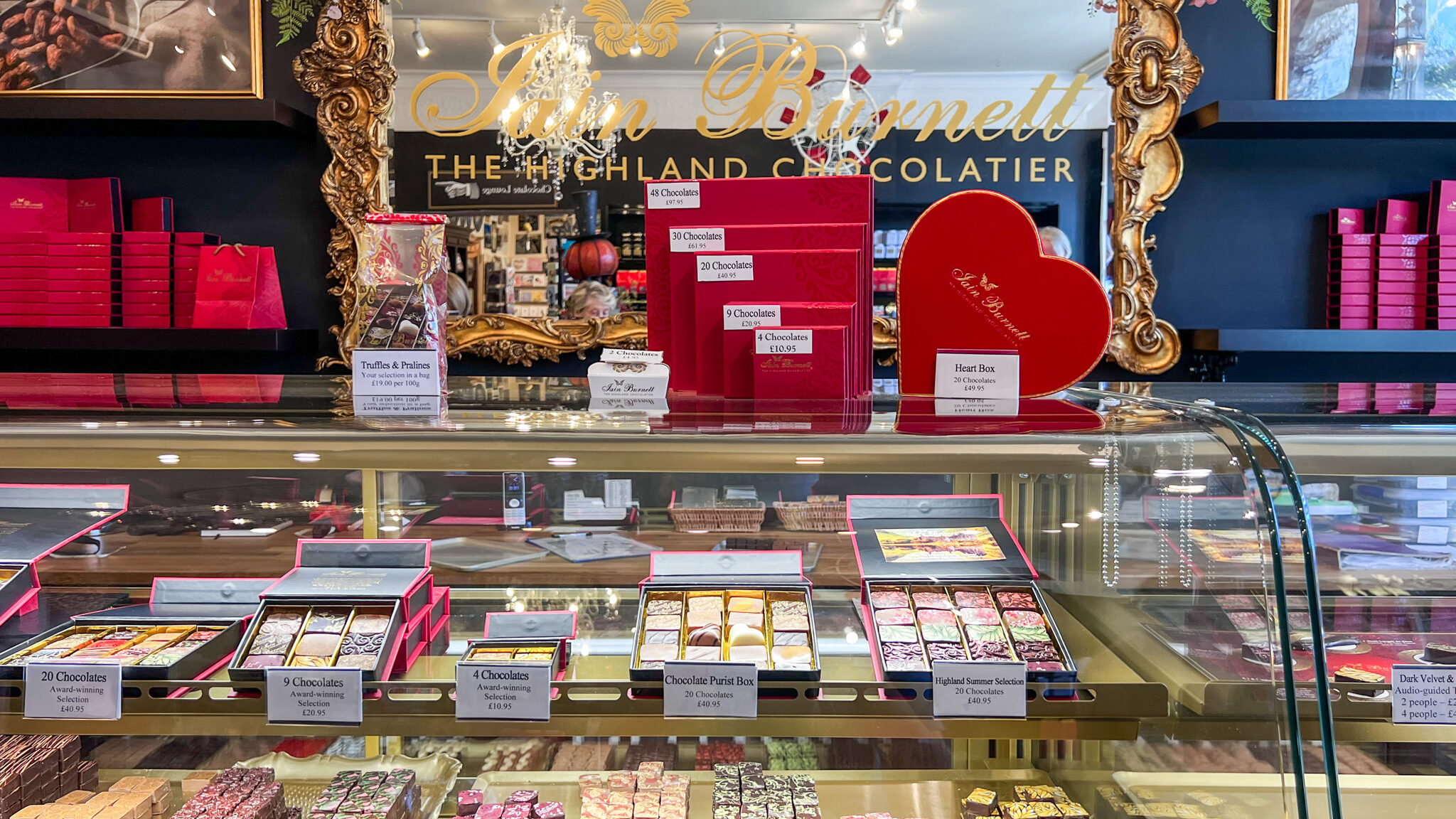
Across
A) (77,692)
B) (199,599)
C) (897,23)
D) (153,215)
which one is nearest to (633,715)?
(77,692)

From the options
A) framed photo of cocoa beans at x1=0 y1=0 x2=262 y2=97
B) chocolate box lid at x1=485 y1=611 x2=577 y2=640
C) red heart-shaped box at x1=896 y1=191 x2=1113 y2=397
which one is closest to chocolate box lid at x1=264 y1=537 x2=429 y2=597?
chocolate box lid at x1=485 y1=611 x2=577 y2=640

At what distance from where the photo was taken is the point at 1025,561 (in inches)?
60.1

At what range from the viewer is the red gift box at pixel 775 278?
1.32 metres

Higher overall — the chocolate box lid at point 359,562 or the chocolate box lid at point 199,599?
the chocolate box lid at point 359,562

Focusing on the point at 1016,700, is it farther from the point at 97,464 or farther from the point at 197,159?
the point at 197,159

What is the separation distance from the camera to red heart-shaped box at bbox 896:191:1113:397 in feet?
4.20

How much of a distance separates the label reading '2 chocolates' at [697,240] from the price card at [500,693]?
62 cm

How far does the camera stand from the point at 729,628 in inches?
53.7

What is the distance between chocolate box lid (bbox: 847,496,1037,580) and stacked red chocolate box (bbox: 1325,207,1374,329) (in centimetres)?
210

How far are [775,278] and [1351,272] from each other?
2557 millimetres

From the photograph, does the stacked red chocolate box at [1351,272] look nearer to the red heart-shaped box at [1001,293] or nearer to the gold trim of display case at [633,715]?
the red heart-shaped box at [1001,293]

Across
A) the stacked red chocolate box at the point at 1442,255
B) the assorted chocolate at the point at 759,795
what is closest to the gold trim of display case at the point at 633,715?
the assorted chocolate at the point at 759,795

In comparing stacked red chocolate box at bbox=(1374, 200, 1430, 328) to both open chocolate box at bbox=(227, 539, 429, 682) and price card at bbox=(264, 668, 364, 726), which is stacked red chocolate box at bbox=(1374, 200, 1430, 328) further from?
price card at bbox=(264, 668, 364, 726)

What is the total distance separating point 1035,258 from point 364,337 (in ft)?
3.07
